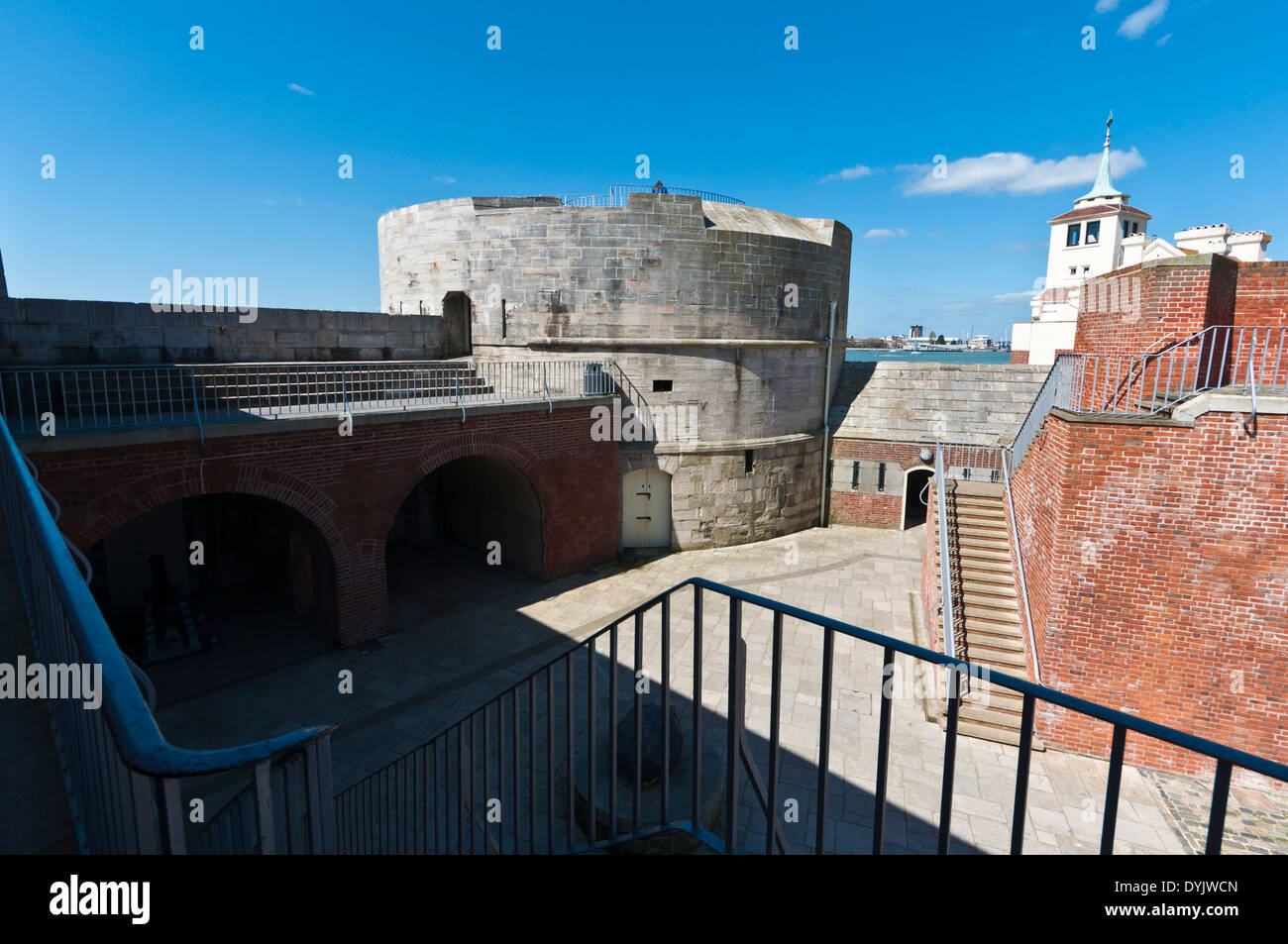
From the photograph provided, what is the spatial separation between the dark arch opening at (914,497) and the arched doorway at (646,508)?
25.0 ft

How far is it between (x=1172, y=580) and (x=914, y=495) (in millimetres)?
13989

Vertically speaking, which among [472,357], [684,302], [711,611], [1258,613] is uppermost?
[684,302]

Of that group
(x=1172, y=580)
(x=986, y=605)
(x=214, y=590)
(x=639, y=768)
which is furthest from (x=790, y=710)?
(x=214, y=590)

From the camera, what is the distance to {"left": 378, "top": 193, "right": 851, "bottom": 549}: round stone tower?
16.1 m

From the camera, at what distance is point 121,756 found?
147cm

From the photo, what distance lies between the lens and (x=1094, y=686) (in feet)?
28.9

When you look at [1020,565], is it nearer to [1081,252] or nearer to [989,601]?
[989,601]

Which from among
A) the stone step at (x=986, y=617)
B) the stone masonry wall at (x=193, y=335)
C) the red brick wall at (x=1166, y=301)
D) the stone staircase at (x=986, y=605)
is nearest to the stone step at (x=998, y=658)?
the stone staircase at (x=986, y=605)

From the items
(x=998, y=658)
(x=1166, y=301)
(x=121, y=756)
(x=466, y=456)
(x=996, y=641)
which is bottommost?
(x=998, y=658)

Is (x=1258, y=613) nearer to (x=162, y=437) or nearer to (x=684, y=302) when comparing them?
(x=684, y=302)

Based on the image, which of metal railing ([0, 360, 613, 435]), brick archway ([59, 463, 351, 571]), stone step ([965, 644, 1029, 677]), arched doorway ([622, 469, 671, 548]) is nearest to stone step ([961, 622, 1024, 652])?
stone step ([965, 644, 1029, 677])
